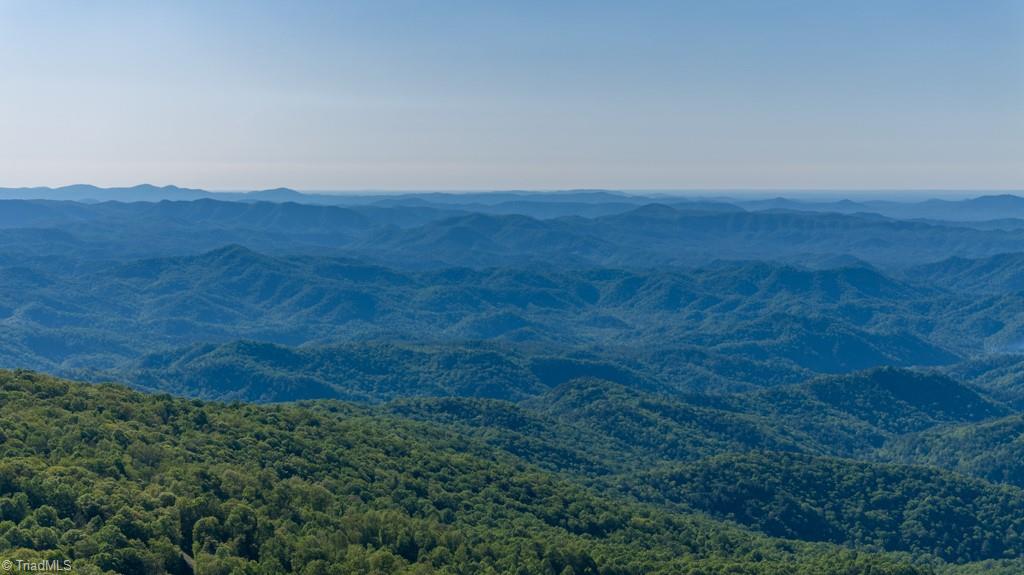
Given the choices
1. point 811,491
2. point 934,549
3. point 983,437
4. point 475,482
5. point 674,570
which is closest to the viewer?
point 674,570

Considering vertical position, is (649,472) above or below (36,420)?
below

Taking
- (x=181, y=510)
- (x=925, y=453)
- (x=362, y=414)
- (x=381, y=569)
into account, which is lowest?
(x=925, y=453)

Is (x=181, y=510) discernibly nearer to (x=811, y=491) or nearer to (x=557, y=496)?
(x=557, y=496)

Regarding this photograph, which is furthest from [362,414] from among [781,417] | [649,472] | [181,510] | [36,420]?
[781,417]

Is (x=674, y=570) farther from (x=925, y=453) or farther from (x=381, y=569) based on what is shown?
(x=925, y=453)

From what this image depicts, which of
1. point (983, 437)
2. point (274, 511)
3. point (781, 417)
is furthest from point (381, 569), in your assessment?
point (781, 417)

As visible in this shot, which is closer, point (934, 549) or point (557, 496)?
point (557, 496)

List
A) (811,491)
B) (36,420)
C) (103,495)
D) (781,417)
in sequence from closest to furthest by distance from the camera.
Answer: (103,495) < (36,420) < (811,491) < (781,417)
